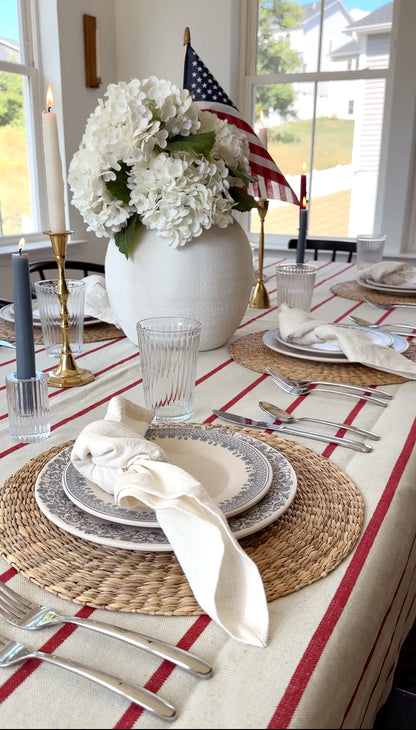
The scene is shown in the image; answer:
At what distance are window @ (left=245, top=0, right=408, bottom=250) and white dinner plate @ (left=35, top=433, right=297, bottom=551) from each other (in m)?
2.88

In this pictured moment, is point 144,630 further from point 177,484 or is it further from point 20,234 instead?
point 20,234

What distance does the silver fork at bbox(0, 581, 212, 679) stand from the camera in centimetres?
37

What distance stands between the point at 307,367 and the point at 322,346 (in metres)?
0.07

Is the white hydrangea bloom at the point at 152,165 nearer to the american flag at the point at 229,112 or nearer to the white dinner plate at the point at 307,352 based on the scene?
the white dinner plate at the point at 307,352

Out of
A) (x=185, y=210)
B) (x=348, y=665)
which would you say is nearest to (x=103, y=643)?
(x=348, y=665)

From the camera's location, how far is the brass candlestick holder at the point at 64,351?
920 mm

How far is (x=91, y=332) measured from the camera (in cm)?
121

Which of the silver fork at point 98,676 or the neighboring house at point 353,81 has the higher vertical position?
the neighboring house at point 353,81

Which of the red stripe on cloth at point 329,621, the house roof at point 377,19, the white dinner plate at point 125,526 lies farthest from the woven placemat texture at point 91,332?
the house roof at point 377,19

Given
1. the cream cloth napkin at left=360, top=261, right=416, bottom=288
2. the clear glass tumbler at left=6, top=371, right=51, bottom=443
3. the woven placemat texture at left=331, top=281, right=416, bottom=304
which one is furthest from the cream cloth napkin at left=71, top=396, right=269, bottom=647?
the cream cloth napkin at left=360, top=261, right=416, bottom=288

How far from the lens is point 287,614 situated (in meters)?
0.42

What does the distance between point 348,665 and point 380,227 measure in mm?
3094

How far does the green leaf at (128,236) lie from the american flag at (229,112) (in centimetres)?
41

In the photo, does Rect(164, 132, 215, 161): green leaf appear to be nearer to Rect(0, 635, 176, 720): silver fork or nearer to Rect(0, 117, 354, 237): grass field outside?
Rect(0, 635, 176, 720): silver fork
